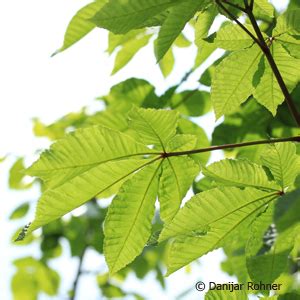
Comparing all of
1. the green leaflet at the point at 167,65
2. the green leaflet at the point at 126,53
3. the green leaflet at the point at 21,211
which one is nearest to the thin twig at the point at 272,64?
the green leaflet at the point at 126,53

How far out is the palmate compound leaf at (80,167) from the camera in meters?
0.88

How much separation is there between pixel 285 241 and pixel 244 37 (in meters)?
0.33

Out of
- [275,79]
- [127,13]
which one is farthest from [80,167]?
[275,79]

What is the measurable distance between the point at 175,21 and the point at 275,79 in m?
0.25

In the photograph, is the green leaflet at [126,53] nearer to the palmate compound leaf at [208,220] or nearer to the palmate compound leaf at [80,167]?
the palmate compound leaf at [80,167]

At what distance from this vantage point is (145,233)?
3.08 ft

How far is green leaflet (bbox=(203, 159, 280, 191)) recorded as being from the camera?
88 centimetres

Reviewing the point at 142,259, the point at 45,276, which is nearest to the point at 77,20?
the point at 142,259

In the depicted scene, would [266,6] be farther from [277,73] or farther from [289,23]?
[277,73]

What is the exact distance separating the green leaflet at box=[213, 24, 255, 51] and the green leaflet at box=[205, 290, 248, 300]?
15.1 inches

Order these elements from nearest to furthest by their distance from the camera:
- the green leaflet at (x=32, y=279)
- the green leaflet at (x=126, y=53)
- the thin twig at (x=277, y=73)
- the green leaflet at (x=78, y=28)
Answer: the thin twig at (x=277, y=73), the green leaflet at (x=78, y=28), the green leaflet at (x=126, y=53), the green leaflet at (x=32, y=279)

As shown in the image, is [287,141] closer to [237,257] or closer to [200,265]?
[237,257]

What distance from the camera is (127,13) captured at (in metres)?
0.86

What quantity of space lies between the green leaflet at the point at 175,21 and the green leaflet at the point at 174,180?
21cm
